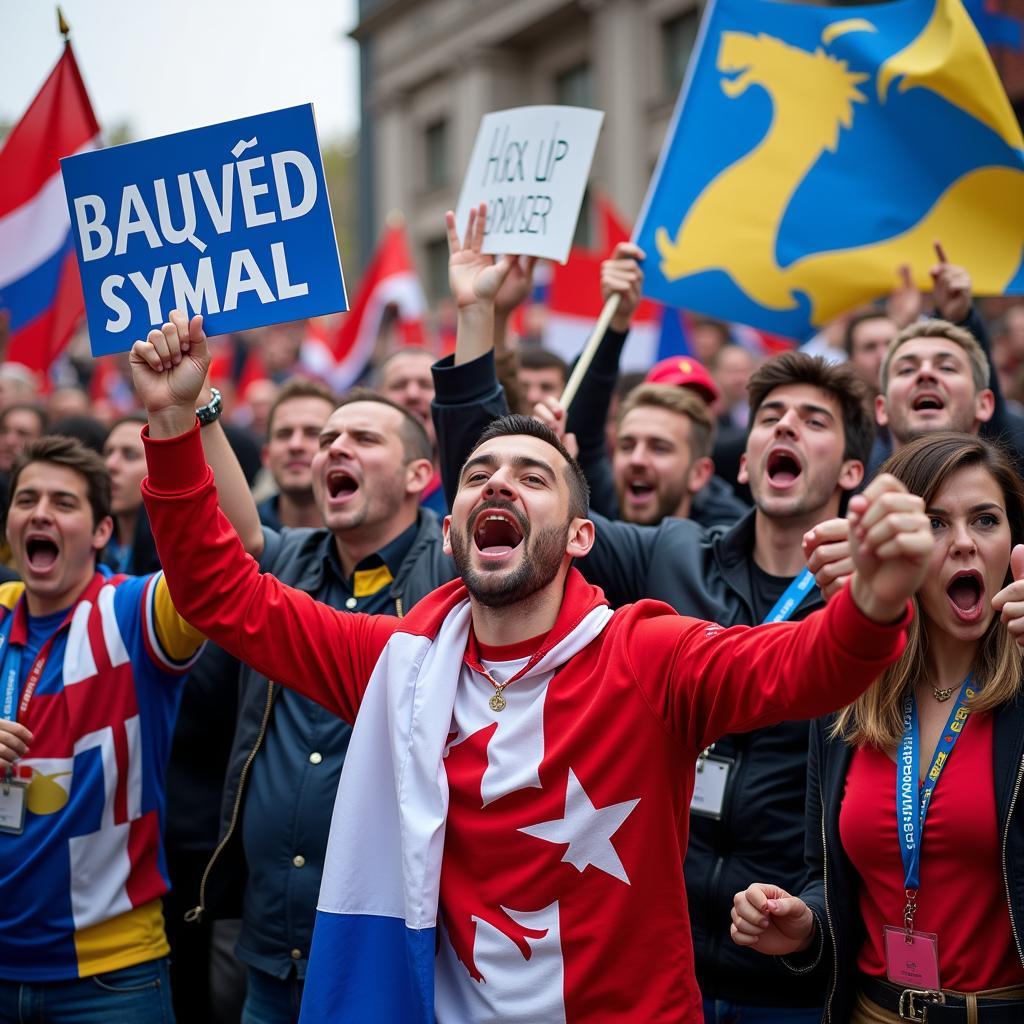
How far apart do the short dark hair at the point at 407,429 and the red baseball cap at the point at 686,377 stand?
54.5 inches

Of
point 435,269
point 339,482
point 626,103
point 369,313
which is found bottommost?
point 339,482

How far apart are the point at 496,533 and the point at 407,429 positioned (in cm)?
128

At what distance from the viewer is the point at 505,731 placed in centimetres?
253

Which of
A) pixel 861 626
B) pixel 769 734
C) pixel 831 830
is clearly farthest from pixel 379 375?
pixel 861 626

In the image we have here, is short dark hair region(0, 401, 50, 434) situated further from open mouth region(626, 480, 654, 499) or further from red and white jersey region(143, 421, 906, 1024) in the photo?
red and white jersey region(143, 421, 906, 1024)

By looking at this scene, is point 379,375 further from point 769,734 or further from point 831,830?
point 831,830

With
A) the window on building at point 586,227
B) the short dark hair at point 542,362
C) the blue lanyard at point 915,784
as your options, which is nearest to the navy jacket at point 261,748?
the blue lanyard at point 915,784

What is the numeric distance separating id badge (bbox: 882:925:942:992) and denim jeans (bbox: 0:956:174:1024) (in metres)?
1.96

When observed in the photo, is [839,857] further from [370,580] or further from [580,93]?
[580,93]

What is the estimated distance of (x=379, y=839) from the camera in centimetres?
265

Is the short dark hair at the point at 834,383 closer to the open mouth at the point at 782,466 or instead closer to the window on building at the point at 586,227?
the open mouth at the point at 782,466

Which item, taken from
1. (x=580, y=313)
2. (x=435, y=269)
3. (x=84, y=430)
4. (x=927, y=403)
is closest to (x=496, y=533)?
(x=927, y=403)

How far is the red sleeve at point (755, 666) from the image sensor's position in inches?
82.7

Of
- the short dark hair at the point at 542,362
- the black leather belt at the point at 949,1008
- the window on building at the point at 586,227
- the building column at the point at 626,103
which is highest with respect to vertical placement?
the building column at the point at 626,103
